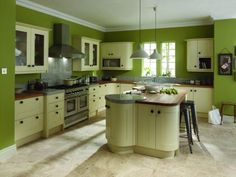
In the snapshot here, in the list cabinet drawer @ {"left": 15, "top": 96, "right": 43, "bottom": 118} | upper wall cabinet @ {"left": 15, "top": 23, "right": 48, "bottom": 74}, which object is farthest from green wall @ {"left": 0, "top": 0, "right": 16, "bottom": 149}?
upper wall cabinet @ {"left": 15, "top": 23, "right": 48, "bottom": 74}

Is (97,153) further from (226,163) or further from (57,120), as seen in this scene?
(226,163)

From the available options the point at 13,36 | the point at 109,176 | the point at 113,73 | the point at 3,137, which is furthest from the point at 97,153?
the point at 113,73

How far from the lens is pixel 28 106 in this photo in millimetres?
4059

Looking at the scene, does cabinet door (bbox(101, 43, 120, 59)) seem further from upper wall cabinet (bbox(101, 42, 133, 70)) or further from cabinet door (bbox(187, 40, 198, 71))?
cabinet door (bbox(187, 40, 198, 71))

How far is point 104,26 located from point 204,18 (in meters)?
3.14

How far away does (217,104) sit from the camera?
19.1 feet

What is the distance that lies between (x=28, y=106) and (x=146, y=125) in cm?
216

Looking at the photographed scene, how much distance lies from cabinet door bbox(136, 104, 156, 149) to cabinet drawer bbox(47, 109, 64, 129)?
1.92m

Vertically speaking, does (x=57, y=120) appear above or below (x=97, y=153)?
above

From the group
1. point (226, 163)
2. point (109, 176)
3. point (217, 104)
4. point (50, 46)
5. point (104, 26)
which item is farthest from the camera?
point (104, 26)

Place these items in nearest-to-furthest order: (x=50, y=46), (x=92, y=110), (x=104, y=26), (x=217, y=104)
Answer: (x=50, y=46) → (x=217, y=104) → (x=92, y=110) → (x=104, y=26)

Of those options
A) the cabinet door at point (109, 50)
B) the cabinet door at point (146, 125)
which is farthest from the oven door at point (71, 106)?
the cabinet door at point (109, 50)

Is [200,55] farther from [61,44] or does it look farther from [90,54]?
[61,44]

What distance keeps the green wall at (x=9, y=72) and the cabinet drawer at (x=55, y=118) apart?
1.00 metres
